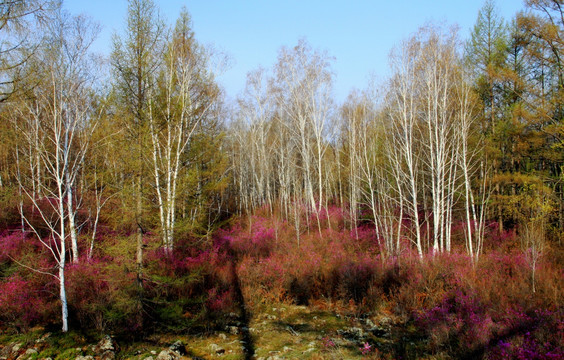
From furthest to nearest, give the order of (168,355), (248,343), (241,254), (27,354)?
(241,254), (248,343), (168,355), (27,354)

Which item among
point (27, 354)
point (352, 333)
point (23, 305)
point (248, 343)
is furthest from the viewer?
point (352, 333)

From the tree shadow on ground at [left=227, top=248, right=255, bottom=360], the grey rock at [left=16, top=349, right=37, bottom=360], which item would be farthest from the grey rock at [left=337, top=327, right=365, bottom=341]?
the grey rock at [left=16, top=349, right=37, bottom=360]

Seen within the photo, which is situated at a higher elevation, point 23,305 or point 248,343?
point 23,305

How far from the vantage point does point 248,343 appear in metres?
6.49

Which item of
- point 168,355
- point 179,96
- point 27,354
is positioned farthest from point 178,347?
point 179,96

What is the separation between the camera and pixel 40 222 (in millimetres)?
12898

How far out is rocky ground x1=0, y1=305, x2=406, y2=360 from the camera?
541cm

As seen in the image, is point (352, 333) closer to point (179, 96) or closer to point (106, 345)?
point (106, 345)

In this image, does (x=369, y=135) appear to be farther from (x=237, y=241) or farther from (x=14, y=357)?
(x=14, y=357)

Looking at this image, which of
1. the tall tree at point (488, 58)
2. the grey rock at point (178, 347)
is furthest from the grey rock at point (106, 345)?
the tall tree at point (488, 58)

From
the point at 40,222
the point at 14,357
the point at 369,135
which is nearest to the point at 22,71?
→ the point at 14,357

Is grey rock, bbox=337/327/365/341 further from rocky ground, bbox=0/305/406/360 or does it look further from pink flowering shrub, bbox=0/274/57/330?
pink flowering shrub, bbox=0/274/57/330

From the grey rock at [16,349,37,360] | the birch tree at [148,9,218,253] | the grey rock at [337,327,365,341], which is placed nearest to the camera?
the grey rock at [16,349,37,360]

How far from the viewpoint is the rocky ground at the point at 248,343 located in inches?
213
